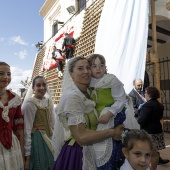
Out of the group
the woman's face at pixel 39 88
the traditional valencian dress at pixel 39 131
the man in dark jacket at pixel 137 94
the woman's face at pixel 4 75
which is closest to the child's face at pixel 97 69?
the woman's face at pixel 4 75

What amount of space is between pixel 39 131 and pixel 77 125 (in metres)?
1.19

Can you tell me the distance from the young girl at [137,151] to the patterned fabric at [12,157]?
886 mm

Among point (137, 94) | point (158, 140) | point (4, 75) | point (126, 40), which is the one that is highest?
point (126, 40)

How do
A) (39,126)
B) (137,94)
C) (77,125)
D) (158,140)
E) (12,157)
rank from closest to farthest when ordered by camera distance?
(77,125) < (12,157) < (39,126) < (158,140) < (137,94)

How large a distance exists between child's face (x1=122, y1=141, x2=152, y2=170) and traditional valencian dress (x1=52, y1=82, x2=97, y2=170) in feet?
0.78

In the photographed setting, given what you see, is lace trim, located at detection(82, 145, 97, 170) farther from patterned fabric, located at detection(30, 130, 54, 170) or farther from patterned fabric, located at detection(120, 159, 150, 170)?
patterned fabric, located at detection(30, 130, 54, 170)

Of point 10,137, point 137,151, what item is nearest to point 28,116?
point 10,137

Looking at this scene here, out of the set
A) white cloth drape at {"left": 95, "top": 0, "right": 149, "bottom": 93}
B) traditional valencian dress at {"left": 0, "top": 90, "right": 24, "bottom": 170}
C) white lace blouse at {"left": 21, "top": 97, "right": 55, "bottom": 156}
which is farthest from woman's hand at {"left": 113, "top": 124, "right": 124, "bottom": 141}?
white cloth drape at {"left": 95, "top": 0, "right": 149, "bottom": 93}

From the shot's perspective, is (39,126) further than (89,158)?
Yes

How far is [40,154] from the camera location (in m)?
2.25

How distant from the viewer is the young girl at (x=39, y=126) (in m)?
2.21

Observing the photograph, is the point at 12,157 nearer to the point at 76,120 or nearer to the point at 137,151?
the point at 76,120

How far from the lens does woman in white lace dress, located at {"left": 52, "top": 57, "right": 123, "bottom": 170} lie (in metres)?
1.24

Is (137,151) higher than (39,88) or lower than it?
lower
